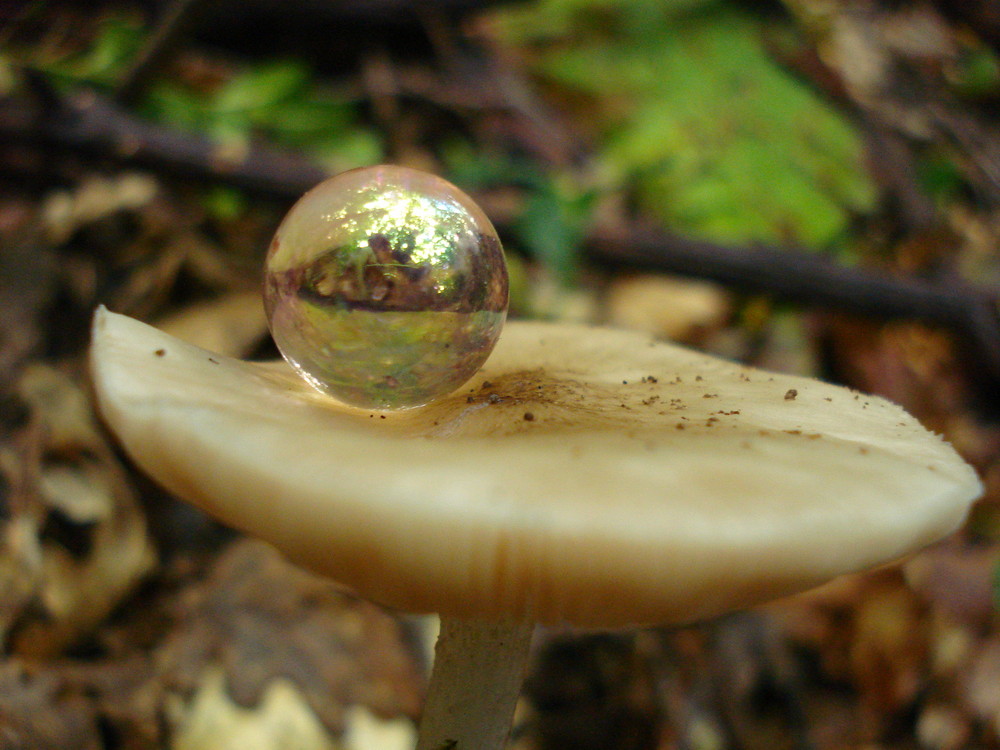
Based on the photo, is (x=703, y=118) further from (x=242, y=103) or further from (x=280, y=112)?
(x=242, y=103)

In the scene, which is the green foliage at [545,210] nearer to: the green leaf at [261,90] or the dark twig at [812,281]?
the dark twig at [812,281]

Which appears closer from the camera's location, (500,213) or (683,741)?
(683,741)

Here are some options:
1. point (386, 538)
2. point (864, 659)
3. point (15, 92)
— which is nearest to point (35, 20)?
point (15, 92)

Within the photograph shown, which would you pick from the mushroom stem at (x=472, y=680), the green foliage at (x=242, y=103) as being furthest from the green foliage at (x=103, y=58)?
the mushroom stem at (x=472, y=680)

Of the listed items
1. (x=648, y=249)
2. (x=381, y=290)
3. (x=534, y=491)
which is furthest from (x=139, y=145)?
(x=534, y=491)

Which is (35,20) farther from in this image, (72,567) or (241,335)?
(72,567)

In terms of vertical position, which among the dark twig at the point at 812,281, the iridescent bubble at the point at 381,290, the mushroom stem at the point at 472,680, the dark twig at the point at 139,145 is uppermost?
the iridescent bubble at the point at 381,290

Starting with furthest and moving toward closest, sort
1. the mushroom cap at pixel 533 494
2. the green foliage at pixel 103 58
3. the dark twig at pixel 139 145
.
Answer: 1. the green foliage at pixel 103 58
2. the dark twig at pixel 139 145
3. the mushroom cap at pixel 533 494
